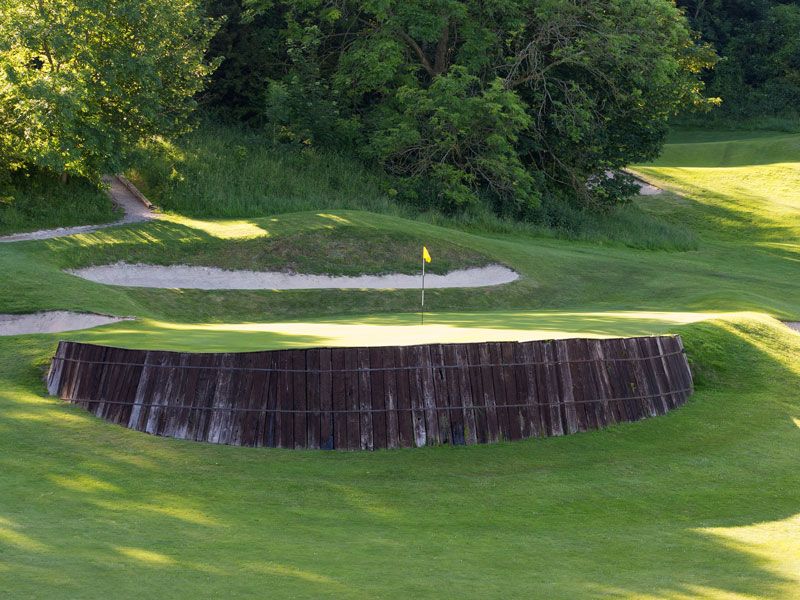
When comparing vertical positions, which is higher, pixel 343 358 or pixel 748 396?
pixel 343 358

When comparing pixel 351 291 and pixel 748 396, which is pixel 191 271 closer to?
pixel 351 291

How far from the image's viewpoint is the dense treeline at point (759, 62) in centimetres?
7381

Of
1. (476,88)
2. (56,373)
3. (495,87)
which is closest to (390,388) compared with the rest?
(56,373)

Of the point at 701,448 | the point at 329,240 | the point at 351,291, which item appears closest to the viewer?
the point at 701,448

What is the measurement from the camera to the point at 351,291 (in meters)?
27.5

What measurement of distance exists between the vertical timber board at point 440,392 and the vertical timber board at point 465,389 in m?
0.20

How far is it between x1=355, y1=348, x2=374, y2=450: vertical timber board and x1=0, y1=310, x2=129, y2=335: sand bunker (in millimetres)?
8758

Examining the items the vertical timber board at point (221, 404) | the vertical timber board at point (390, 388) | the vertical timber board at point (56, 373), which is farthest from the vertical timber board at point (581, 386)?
the vertical timber board at point (56, 373)

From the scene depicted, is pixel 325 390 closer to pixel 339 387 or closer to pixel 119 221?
pixel 339 387

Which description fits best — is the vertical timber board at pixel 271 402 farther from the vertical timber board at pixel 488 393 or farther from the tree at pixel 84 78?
the tree at pixel 84 78

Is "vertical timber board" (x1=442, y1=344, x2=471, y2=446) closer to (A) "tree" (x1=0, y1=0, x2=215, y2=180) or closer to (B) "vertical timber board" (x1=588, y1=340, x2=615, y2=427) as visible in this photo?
(B) "vertical timber board" (x1=588, y1=340, x2=615, y2=427)

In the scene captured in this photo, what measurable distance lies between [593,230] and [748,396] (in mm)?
25773

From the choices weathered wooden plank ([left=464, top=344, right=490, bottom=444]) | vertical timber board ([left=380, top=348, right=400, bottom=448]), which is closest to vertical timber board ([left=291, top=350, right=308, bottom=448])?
vertical timber board ([left=380, top=348, right=400, bottom=448])

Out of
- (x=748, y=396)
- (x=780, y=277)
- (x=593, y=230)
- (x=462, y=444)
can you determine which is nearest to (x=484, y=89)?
(x=593, y=230)
